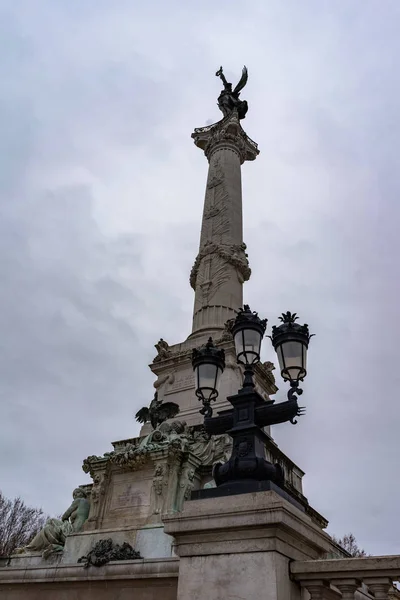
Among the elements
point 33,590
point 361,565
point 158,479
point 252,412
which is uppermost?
point 158,479

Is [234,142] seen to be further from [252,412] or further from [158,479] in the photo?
[252,412]

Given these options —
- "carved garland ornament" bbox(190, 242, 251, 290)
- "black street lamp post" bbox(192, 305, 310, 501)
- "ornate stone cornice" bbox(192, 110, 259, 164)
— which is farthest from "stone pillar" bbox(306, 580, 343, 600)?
"ornate stone cornice" bbox(192, 110, 259, 164)

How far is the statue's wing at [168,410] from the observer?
17.5 metres

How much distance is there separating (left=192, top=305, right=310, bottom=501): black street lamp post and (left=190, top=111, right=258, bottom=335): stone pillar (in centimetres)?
1405

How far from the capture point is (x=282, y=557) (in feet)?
14.5

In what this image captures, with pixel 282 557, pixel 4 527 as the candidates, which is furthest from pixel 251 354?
pixel 4 527

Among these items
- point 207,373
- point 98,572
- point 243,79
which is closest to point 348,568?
point 207,373

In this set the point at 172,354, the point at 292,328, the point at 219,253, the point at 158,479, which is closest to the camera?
the point at 292,328

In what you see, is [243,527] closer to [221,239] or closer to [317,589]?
[317,589]

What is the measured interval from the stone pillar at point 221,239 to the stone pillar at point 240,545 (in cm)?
1588

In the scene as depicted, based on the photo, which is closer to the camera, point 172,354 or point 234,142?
point 172,354

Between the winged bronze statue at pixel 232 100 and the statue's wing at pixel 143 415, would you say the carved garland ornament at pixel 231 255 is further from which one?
the winged bronze statue at pixel 232 100

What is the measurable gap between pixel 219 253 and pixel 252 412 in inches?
708

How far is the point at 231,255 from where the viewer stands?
23.2 m
